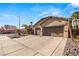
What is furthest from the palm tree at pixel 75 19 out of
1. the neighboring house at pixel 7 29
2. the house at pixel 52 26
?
the neighboring house at pixel 7 29

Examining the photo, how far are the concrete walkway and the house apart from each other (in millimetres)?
129

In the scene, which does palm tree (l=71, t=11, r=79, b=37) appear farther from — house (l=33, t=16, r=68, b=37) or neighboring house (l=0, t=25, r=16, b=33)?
neighboring house (l=0, t=25, r=16, b=33)

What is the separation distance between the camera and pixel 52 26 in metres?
4.04

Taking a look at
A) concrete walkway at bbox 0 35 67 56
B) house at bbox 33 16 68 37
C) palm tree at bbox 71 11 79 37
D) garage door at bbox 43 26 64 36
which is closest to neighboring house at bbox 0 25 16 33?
concrete walkway at bbox 0 35 67 56

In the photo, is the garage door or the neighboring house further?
the garage door

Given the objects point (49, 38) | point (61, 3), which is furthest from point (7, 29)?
point (61, 3)

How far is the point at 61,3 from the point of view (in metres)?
3.67

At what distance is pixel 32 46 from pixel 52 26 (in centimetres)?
66

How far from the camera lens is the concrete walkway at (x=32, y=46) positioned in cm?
369

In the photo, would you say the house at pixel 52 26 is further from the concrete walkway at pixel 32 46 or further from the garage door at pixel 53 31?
the concrete walkway at pixel 32 46

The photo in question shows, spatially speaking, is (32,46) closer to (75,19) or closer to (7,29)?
(7,29)

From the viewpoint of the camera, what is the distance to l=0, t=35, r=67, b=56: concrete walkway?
369 centimetres

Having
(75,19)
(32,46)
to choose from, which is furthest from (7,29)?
(75,19)

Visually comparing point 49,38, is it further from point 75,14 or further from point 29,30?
point 75,14
